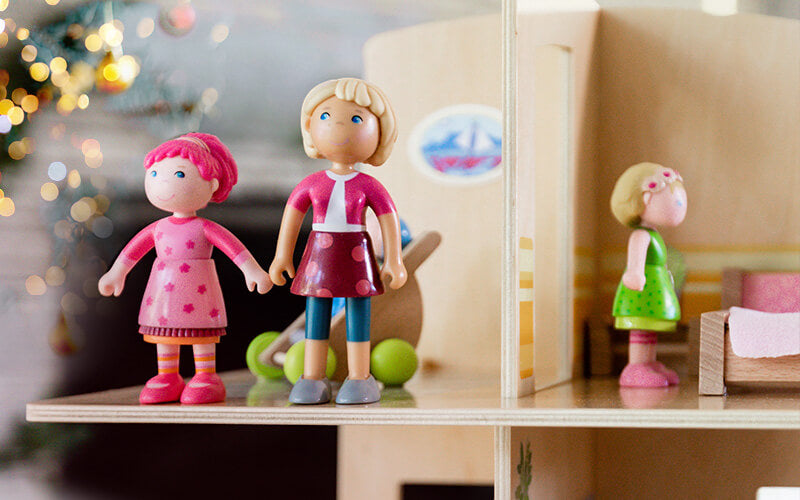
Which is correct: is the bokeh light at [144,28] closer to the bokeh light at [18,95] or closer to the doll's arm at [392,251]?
the bokeh light at [18,95]

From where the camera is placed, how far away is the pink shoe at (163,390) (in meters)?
1.04

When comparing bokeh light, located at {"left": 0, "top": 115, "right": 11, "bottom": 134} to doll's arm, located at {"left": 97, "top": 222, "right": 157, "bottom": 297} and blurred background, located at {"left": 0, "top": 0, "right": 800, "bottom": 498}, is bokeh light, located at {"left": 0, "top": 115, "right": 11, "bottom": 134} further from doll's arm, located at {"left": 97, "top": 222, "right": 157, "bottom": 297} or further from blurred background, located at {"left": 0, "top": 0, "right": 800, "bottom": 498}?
doll's arm, located at {"left": 97, "top": 222, "right": 157, "bottom": 297}

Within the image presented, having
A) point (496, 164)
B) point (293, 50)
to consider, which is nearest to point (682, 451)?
point (496, 164)

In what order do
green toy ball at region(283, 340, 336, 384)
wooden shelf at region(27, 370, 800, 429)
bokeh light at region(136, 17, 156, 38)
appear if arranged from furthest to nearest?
bokeh light at region(136, 17, 156, 38), green toy ball at region(283, 340, 336, 384), wooden shelf at region(27, 370, 800, 429)

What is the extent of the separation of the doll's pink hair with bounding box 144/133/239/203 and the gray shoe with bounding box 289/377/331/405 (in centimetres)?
28

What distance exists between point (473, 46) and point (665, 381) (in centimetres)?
74

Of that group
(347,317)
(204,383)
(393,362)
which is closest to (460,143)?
(393,362)

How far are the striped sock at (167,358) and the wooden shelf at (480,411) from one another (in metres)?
0.06

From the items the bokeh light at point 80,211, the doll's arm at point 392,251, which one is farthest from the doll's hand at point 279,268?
the bokeh light at point 80,211

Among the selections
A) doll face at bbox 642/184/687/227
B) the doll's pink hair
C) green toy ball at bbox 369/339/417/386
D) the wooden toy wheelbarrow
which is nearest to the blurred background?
the wooden toy wheelbarrow

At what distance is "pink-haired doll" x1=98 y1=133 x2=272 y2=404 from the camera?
1.04 meters

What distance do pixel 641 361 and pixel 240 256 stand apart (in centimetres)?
62

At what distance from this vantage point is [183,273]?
41.3 inches

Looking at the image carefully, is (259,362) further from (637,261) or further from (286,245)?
(637,261)
